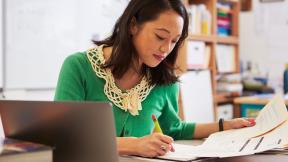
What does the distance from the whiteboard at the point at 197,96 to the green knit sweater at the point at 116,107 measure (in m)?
1.59

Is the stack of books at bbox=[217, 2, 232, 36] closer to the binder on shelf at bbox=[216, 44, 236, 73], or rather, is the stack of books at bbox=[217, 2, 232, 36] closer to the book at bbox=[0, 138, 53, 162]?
the binder on shelf at bbox=[216, 44, 236, 73]

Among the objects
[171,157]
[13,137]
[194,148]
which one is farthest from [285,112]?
[13,137]

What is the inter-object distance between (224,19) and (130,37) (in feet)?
8.54

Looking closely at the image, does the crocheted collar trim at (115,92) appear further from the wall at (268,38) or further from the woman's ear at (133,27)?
the wall at (268,38)

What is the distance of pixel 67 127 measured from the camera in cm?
84

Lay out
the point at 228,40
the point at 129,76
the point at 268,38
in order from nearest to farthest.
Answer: the point at 129,76 < the point at 228,40 < the point at 268,38

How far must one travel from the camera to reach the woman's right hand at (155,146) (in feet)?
3.17

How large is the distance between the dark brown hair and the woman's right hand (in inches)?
17.0

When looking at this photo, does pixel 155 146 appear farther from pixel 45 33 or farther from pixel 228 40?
pixel 228 40

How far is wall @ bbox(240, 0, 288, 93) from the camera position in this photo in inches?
151

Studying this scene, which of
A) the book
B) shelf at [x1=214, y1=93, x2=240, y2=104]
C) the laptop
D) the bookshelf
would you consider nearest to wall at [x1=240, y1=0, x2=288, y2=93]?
the bookshelf

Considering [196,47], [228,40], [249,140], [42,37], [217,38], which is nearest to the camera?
[249,140]

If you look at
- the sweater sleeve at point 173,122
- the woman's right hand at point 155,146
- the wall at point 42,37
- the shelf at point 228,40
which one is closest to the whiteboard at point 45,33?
the wall at point 42,37

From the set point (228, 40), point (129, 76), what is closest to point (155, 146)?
point (129, 76)
